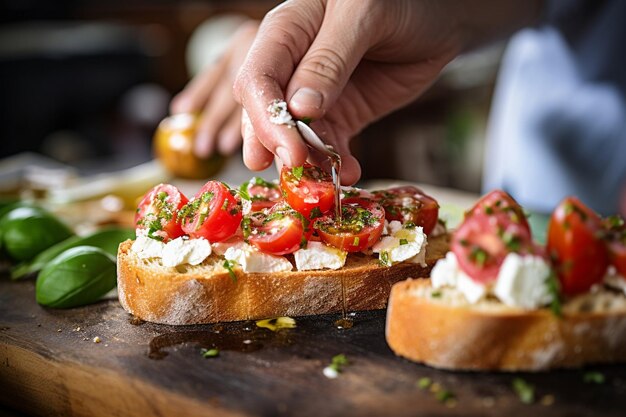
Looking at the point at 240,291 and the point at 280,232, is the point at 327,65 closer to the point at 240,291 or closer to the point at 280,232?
the point at 280,232

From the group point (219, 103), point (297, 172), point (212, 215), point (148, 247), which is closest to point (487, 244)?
point (297, 172)

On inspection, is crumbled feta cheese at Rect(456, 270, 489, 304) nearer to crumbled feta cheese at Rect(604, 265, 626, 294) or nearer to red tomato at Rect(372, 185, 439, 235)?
crumbled feta cheese at Rect(604, 265, 626, 294)

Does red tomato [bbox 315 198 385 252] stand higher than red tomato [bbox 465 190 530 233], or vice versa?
red tomato [bbox 465 190 530 233]

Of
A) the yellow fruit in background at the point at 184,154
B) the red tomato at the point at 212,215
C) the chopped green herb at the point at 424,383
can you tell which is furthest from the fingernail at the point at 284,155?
the yellow fruit in background at the point at 184,154

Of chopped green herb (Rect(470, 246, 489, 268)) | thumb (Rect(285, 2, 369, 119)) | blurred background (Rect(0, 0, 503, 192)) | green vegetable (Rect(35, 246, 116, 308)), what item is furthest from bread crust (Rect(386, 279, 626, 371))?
blurred background (Rect(0, 0, 503, 192))

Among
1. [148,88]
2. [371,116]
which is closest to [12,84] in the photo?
[148,88]

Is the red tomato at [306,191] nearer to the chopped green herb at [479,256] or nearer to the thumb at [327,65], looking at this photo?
the thumb at [327,65]

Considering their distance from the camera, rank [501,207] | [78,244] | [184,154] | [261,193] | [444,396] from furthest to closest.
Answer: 1. [184,154]
2. [78,244]
3. [261,193]
4. [501,207]
5. [444,396]
